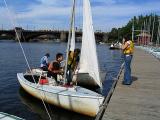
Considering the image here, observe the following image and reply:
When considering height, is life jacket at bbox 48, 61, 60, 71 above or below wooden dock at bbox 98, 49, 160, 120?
above

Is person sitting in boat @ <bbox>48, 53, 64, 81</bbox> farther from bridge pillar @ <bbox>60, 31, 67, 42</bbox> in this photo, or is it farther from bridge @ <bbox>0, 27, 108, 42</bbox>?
bridge pillar @ <bbox>60, 31, 67, 42</bbox>

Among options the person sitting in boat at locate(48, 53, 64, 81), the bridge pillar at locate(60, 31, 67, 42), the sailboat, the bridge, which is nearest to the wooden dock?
the sailboat

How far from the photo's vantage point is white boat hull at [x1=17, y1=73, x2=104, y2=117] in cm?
1353

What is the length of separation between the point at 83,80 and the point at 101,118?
8394mm

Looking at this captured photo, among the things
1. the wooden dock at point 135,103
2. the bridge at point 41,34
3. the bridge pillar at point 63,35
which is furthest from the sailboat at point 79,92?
the bridge pillar at point 63,35

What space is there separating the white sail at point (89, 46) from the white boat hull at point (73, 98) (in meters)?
2.17

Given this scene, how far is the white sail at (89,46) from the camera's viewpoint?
1683 cm

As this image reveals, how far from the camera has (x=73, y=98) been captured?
45.9 ft

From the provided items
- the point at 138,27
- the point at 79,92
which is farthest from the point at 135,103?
the point at 138,27

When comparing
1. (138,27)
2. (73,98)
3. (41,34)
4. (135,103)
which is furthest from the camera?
(41,34)

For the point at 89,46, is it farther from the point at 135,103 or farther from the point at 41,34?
the point at 41,34

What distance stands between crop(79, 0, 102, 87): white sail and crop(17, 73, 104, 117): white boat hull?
2.17 m

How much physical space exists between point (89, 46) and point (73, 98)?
3850 mm

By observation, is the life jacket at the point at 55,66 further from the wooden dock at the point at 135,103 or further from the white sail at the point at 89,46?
the wooden dock at the point at 135,103
